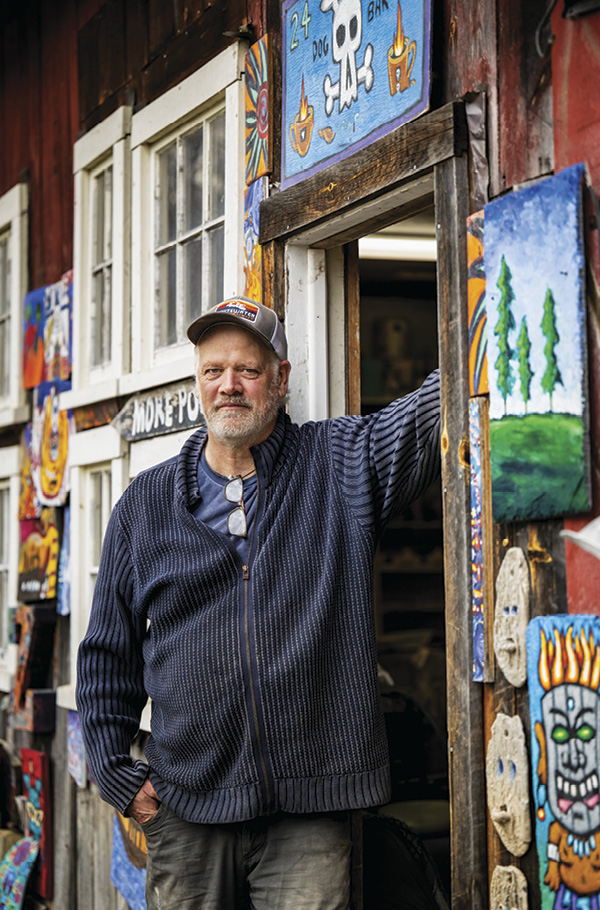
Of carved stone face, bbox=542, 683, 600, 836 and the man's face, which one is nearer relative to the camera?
carved stone face, bbox=542, 683, 600, 836

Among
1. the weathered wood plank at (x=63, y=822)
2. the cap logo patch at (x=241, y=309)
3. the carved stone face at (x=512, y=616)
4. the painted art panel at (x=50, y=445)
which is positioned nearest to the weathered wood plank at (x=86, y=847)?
the weathered wood plank at (x=63, y=822)

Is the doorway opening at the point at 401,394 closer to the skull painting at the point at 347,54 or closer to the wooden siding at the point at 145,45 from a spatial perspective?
the wooden siding at the point at 145,45

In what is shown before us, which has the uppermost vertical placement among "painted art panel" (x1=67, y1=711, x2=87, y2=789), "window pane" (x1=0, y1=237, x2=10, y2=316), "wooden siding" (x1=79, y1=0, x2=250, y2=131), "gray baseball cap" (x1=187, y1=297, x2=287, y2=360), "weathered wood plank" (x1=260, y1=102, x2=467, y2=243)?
"wooden siding" (x1=79, y1=0, x2=250, y2=131)

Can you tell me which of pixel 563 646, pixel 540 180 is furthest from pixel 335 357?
pixel 563 646

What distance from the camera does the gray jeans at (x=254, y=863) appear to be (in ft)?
8.76

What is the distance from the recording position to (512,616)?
92.8 inches

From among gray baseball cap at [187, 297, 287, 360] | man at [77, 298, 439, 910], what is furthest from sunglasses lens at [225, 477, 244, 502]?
gray baseball cap at [187, 297, 287, 360]

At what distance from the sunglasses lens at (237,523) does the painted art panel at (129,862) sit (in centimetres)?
176

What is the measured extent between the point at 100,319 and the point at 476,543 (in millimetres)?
2980

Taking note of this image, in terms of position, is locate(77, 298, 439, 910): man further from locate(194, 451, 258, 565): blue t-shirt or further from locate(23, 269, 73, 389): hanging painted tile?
locate(23, 269, 73, 389): hanging painted tile

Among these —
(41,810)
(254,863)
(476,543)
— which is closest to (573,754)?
(476,543)

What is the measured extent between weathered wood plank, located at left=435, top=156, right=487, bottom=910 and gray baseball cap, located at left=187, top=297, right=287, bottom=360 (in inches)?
22.2

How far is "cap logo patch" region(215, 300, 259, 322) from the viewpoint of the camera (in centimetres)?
296

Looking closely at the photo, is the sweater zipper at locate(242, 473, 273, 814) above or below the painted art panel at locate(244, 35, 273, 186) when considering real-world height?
below
